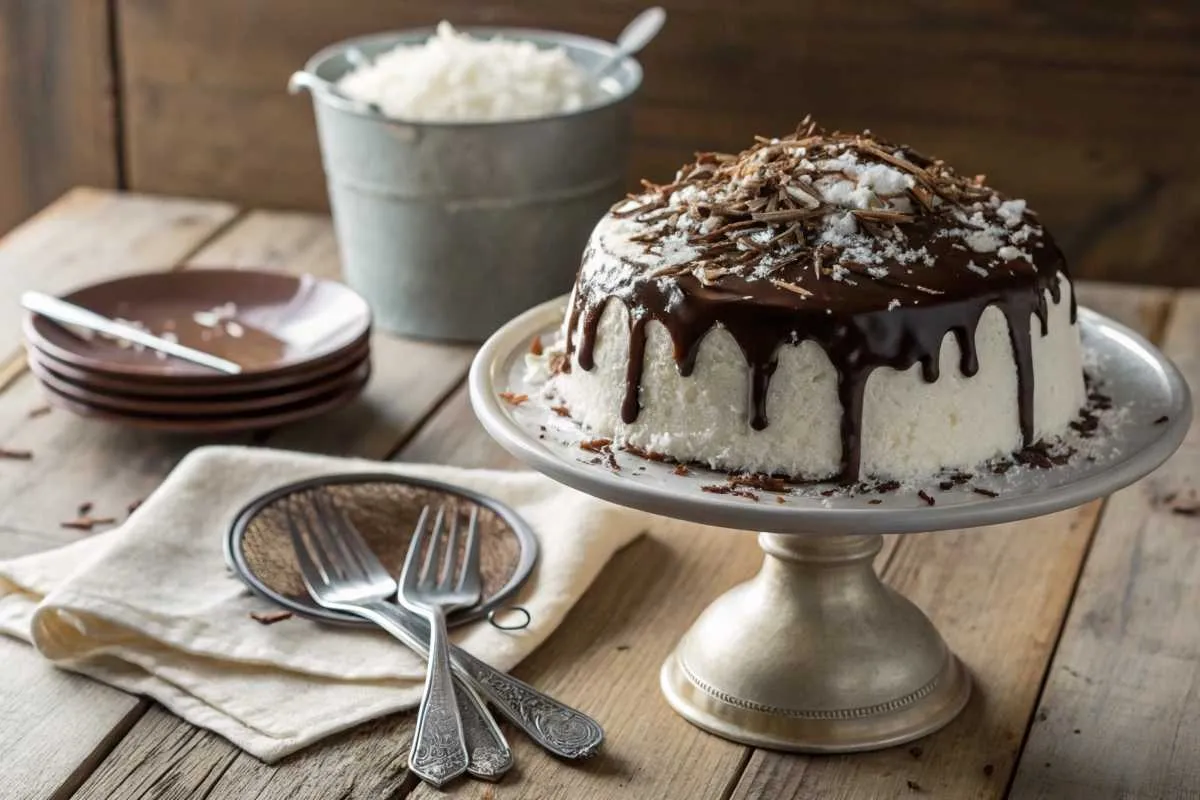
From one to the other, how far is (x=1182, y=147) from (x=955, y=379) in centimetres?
119

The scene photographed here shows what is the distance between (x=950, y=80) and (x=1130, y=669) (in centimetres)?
110

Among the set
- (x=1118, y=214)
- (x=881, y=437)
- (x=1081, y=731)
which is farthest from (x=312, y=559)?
(x=1118, y=214)

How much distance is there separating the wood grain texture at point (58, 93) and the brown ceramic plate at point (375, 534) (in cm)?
129

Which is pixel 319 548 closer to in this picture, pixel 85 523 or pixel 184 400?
pixel 85 523

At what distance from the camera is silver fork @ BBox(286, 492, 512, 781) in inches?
44.1

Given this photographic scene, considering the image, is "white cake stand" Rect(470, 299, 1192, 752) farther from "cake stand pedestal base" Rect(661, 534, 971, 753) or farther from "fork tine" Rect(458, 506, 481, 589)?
"fork tine" Rect(458, 506, 481, 589)

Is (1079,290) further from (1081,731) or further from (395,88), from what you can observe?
(1081,731)

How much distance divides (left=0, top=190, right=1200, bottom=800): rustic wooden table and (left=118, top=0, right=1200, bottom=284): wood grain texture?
408 mm

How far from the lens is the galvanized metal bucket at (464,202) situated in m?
1.83

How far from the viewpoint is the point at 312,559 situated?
1.31m

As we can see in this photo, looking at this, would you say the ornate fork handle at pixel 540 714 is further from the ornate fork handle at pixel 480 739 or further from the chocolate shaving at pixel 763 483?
the chocolate shaving at pixel 763 483

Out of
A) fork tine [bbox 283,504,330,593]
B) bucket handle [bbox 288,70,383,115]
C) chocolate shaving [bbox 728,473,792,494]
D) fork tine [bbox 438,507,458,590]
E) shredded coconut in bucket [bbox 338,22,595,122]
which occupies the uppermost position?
chocolate shaving [bbox 728,473,792,494]

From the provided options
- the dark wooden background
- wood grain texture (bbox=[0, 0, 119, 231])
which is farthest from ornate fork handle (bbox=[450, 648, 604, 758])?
wood grain texture (bbox=[0, 0, 119, 231])

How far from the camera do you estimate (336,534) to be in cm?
133
